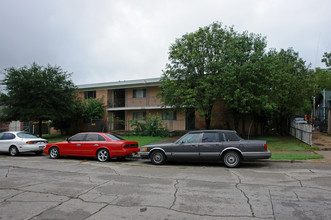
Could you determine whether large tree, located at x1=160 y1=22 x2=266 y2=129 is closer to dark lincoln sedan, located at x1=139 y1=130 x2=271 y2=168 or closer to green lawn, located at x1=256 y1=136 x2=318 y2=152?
green lawn, located at x1=256 y1=136 x2=318 y2=152

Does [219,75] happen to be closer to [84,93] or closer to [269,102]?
[269,102]

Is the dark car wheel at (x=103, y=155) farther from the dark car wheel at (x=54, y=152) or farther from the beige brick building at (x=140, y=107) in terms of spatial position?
the beige brick building at (x=140, y=107)

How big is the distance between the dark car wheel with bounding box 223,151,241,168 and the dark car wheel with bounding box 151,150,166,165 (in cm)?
248

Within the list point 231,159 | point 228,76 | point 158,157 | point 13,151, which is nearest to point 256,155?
point 231,159

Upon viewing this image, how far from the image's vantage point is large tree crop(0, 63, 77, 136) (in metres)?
20.9

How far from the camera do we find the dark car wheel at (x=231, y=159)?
941 cm

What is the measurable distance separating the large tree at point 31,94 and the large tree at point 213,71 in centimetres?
974

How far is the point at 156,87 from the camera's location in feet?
86.3

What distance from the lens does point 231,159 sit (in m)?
9.51

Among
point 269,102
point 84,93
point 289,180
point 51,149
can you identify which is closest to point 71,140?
point 51,149

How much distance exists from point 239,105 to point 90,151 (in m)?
10.4

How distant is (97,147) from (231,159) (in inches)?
231

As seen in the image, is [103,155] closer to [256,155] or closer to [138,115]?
[256,155]

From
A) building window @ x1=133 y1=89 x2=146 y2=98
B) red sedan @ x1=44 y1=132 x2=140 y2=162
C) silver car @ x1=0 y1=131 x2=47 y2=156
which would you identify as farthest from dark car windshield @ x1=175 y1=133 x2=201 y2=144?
building window @ x1=133 y1=89 x2=146 y2=98
